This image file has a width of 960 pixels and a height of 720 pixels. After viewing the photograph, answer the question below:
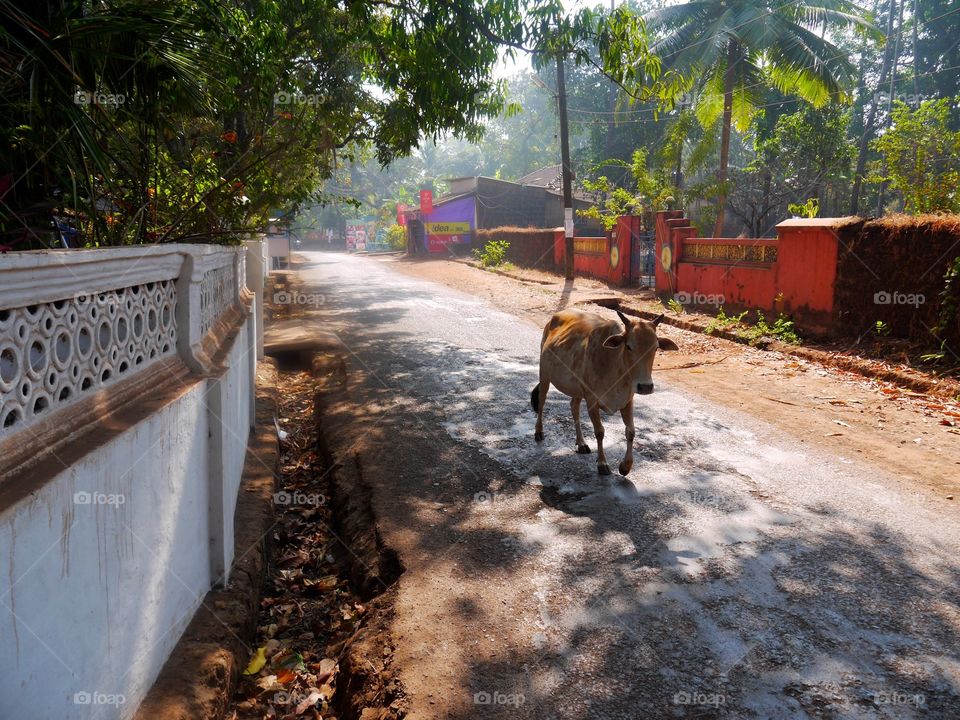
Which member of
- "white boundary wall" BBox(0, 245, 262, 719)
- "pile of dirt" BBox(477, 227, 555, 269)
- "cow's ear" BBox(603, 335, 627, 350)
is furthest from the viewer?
"pile of dirt" BBox(477, 227, 555, 269)

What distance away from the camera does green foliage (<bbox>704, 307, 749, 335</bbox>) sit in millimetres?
12617

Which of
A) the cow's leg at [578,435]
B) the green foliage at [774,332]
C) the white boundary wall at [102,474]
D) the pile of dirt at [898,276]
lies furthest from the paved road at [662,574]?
the green foliage at [774,332]

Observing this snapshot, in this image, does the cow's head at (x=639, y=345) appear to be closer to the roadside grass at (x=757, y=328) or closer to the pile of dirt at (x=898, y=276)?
the pile of dirt at (x=898, y=276)

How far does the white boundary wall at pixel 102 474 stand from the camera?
1856mm

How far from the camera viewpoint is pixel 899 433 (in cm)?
681

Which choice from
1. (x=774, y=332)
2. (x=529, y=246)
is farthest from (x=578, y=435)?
(x=529, y=246)

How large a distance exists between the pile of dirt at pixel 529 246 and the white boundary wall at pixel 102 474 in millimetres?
24083

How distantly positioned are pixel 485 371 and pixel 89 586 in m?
6.98

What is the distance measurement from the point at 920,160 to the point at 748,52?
11817 millimetres

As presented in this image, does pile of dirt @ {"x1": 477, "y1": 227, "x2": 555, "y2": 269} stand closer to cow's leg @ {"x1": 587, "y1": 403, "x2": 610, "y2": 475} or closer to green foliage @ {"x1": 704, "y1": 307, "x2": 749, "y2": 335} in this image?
green foliage @ {"x1": 704, "y1": 307, "x2": 749, "y2": 335}

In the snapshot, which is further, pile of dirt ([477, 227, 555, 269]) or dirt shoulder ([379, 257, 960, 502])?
pile of dirt ([477, 227, 555, 269])

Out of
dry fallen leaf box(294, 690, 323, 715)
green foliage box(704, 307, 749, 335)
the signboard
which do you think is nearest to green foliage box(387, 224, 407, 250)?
the signboard

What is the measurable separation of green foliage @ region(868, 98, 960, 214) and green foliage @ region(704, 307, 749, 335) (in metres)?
3.58

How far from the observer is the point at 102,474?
7.43 feet
